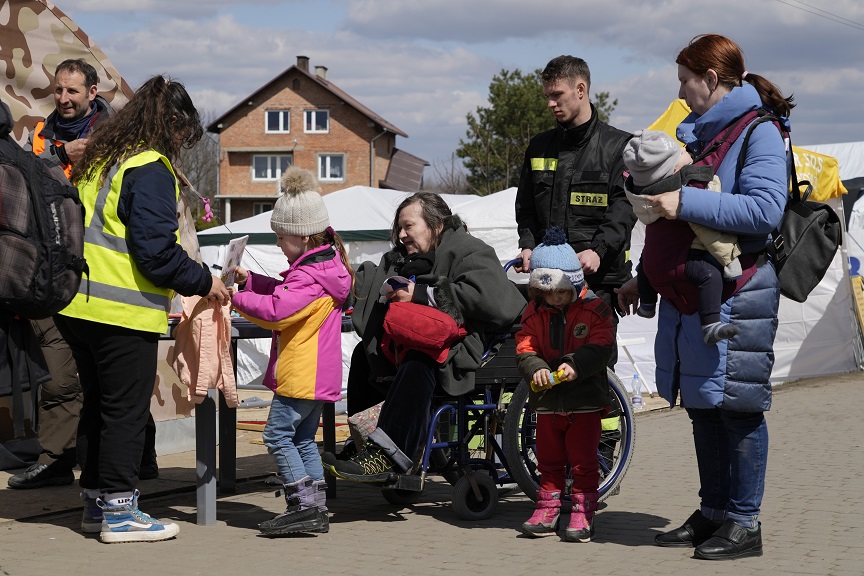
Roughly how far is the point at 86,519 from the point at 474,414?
1.98 m

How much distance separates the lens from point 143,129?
532 centimetres

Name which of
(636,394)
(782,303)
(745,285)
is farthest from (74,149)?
(782,303)

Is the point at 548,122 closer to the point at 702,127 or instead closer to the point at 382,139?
the point at 382,139

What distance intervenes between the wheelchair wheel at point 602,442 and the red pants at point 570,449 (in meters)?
0.21

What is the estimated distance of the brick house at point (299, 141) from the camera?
66.9m

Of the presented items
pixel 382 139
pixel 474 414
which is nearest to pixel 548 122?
pixel 382 139

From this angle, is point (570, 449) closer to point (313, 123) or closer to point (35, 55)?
point (35, 55)

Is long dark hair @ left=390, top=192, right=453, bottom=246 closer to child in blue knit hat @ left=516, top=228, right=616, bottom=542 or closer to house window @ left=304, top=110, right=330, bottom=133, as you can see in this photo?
child in blue knit hat @ left=516, top=228, right=616, bottom=542

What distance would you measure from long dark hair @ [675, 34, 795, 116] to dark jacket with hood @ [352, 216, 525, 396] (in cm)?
150

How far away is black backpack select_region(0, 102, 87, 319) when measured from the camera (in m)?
4.55

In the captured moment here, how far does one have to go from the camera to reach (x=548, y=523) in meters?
5.42

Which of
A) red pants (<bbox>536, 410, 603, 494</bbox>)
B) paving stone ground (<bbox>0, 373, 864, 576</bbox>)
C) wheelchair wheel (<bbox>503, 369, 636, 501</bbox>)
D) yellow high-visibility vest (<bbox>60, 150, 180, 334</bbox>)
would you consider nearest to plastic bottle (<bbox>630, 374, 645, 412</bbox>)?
paving stone ground (<bbox>0, 373, 864, 576</bbox>)

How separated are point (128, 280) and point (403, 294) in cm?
135

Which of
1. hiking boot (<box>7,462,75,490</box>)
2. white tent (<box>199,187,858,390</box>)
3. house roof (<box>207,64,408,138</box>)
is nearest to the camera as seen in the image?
hiking boot (<box>7,462,75,490</box>)
